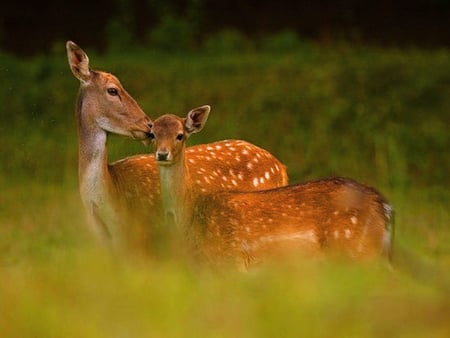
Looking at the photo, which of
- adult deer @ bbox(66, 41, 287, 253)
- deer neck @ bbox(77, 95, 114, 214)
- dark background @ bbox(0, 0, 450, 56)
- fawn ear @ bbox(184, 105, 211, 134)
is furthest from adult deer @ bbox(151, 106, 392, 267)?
dark background @ bbox(0, 0, 450, 56)

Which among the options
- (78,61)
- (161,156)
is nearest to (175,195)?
(161,156)

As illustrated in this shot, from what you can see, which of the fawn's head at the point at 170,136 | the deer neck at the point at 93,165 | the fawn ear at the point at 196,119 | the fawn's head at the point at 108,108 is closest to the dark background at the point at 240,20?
the fawn's head at the point at 108,108

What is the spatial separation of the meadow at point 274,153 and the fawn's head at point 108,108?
0.53m

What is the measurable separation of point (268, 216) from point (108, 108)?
134 centimetres

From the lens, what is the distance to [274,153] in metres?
14.0

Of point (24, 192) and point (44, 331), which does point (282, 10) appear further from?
point (44, 331)

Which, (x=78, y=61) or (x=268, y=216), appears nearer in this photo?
(x=268, y=216)

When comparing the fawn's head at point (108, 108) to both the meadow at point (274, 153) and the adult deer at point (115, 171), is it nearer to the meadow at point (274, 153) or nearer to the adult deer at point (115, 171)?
the adult deer at point (115, 171)

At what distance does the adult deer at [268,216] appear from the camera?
712 centimetres

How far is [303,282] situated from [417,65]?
12.4 m

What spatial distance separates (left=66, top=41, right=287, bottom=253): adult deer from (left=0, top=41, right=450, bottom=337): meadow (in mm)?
206

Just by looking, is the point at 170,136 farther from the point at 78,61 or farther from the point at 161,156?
the point at 78,61

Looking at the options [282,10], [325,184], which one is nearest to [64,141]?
[282,10]

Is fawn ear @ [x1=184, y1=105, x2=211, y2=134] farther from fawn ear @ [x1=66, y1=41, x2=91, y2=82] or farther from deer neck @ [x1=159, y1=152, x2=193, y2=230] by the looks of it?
fawn ear @ [x1=66, y1=41, x2=91, y2=82]
